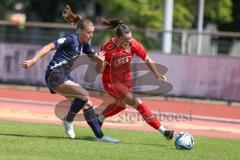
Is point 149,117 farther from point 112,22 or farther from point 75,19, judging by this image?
point 75,19

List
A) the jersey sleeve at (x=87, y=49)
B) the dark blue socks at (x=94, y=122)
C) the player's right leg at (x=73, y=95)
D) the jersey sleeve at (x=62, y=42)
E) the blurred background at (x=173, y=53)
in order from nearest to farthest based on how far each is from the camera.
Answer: the jersey sleeve at (x=62, y=42), the player's right leg at (x=73, y=95), the dark blue socks at (x=94, y=122), the jersey sleeve at (x=87, y=49), the blurred background at (x=173, y=53)

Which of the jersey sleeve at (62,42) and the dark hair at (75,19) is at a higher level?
the dark hair at (75,19)

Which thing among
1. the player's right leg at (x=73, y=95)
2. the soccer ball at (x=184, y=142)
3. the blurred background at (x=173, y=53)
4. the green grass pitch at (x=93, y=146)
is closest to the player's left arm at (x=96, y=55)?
the player's right leg at (x=73, y=95)

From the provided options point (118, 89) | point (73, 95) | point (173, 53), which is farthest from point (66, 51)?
point (173, 53)

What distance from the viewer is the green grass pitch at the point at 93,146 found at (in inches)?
381

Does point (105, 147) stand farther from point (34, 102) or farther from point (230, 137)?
point (34, 102)

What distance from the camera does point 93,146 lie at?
35.0 feet

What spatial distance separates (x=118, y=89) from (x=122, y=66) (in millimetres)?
398

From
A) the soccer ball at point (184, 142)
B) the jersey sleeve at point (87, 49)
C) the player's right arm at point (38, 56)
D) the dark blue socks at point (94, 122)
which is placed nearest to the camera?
the player's right arm at point (38, 56)

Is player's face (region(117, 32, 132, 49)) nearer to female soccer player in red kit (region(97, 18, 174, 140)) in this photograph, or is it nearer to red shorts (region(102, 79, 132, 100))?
female soccer player in red kit (region(97, 18, 174, 140))

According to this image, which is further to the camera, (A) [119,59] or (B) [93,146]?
(A) [119,59]

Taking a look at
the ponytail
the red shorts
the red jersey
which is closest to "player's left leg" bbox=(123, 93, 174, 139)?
the red shorts

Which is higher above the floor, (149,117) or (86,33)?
(86,33)

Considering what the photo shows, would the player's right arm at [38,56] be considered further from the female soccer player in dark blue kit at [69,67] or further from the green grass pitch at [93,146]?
the green grass pitch at [93,146]
